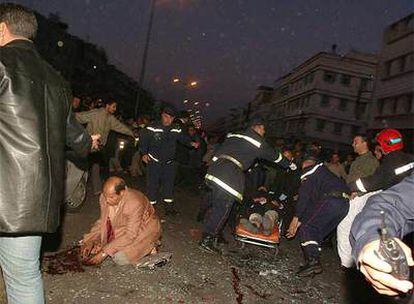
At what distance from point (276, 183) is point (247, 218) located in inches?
138

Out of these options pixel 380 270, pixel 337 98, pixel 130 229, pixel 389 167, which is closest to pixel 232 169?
pixel 130 229

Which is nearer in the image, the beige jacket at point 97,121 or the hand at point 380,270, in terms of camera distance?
the hand at point 380,270

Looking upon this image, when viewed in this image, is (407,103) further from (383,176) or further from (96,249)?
(96,249)

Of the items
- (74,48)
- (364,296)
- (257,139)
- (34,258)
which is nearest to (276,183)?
(257,139)

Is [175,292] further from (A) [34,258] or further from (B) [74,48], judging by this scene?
(B) [74,48]

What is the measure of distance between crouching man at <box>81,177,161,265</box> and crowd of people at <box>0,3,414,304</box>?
1 cm

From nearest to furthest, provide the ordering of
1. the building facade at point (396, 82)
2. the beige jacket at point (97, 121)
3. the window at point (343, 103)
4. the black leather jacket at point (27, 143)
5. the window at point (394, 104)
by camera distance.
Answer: the black leather jacket at point (27, 143) < the beige jacket at point (97, 121) < the building facade at point (396, 82) < the window at point (394, 104) < the window at point (343, 103)

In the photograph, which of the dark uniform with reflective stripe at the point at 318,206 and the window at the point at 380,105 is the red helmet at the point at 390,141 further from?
the window at the point at 380,105

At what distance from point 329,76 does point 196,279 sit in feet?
160

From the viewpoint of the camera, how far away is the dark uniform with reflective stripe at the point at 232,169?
21.1ft

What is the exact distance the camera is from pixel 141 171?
13477 mm

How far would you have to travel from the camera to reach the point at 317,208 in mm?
6324

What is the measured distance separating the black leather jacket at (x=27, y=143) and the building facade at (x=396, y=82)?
984 inches

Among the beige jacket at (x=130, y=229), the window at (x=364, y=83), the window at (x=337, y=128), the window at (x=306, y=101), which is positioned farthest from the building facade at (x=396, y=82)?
the beige jacket at (x=130, y=229)
